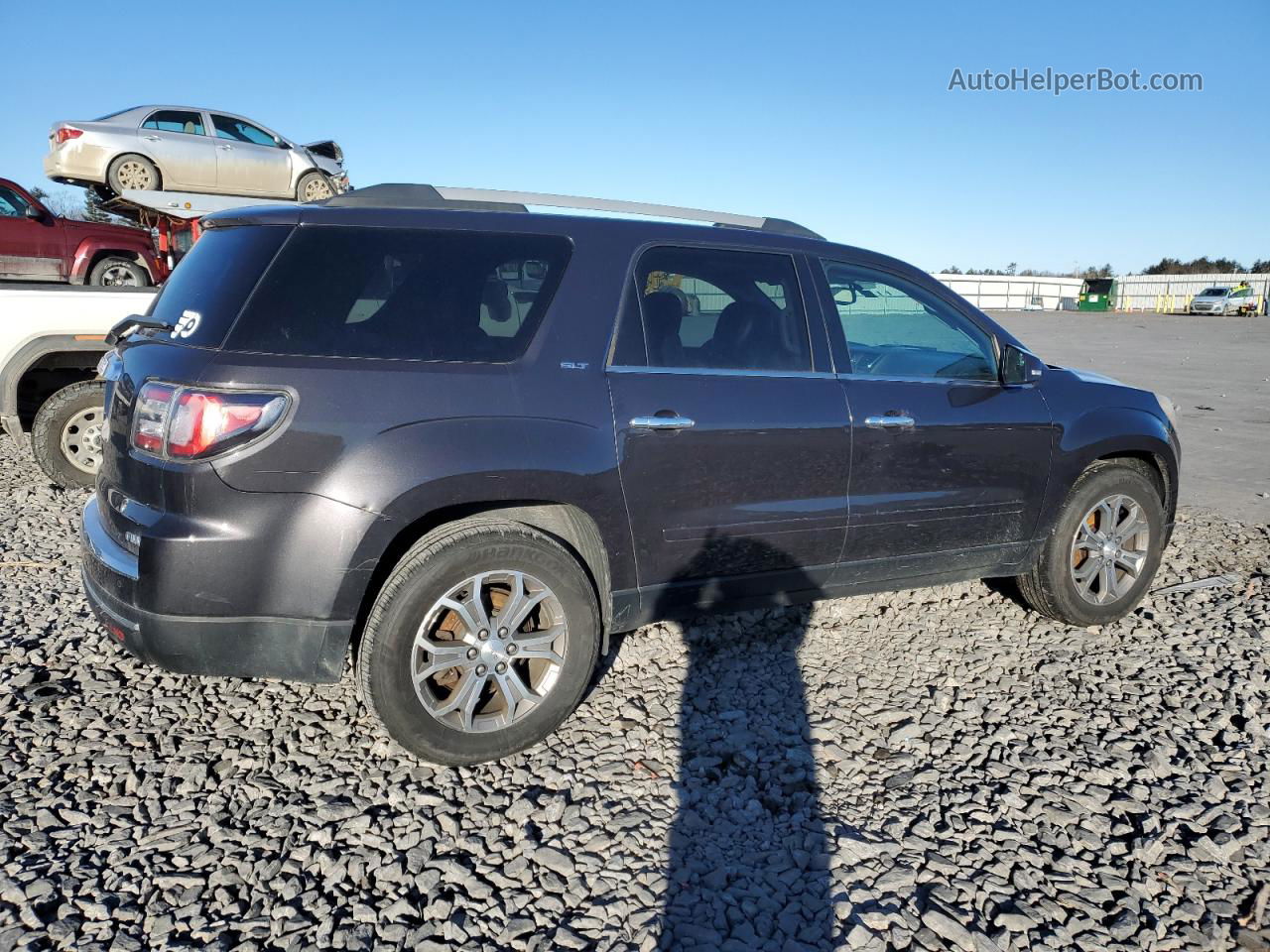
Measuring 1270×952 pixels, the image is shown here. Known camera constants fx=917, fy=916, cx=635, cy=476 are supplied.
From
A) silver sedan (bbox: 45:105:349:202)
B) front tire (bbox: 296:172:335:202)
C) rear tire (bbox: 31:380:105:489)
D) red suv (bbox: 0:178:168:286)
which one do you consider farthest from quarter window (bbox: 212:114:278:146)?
rear tire (bbox: 31:380:105:489)

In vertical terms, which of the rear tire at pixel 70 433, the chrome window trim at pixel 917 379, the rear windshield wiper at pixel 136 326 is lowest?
the rear tire at pixel 70 433

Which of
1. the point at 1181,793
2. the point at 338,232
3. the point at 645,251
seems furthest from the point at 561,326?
the point at 1181,793

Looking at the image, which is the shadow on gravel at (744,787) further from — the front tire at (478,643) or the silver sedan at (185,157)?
the silver sedan at (185,157)

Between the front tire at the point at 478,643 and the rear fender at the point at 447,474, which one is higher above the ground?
the rear fender at the point at 447,474

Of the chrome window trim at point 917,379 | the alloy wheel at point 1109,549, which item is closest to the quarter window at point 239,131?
the chrome window trim at point 917,379

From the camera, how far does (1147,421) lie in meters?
4.53

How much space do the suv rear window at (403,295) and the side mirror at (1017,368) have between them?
2114 mm

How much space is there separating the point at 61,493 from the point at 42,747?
4.25 metres

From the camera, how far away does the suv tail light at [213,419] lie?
2699 millimetres

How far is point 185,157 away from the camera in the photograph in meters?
11.3

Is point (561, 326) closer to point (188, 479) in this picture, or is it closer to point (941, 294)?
point (188, 479)

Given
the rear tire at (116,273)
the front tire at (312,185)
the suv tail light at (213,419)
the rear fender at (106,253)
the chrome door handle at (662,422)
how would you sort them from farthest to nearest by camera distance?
1. the front tire at (312,185)
2. the rear tire at (116,273)
3. the rear fender at (106,253)
4. the chrome door handle at (662,422)
5. the suv tail light at (213,419)

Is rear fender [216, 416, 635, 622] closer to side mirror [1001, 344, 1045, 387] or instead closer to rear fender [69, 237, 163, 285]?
side mirror [1001, 344, 1045, 387]

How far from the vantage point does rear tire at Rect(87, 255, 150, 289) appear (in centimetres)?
1022
